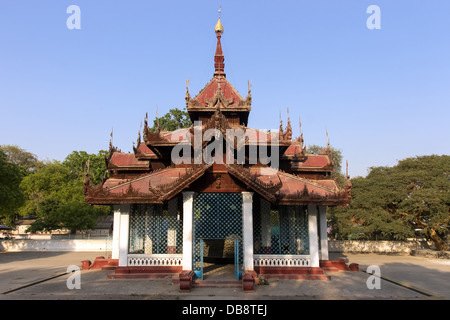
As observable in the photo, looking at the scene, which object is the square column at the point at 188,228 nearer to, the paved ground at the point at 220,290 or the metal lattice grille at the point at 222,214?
the metal lattice grille at the point at 222,214

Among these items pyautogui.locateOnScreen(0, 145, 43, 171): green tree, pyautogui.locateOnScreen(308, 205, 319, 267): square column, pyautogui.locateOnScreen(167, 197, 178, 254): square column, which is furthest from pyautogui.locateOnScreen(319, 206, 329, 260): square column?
pyautogui.locateOnScreen(0, 145, 43, 171): green tree

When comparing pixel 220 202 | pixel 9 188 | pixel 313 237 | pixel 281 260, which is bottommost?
pixel 281 260

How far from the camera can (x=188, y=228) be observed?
11383 millimetres

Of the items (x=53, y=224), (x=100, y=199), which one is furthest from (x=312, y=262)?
(x=53, y=224)

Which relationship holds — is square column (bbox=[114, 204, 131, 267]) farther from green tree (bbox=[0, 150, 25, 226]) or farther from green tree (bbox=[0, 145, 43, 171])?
green tree (bbox=[0, 145, 43, 171])

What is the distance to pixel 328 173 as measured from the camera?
58.2 feet

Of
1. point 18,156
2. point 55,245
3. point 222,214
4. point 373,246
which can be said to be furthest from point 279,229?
point 18,156

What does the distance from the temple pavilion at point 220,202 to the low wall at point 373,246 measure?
12.9 meters

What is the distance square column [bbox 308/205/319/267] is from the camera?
478 inches

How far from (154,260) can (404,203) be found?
2148 cm

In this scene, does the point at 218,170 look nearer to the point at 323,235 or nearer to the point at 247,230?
the point at 247,230

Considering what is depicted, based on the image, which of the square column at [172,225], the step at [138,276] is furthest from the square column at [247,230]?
the square column at [172,225]
